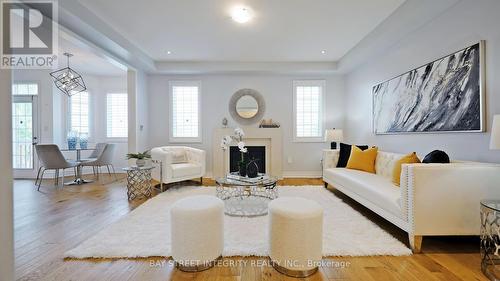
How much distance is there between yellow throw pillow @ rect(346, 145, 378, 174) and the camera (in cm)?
374

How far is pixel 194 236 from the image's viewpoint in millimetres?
1730

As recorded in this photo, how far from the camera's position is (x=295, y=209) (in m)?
1.75

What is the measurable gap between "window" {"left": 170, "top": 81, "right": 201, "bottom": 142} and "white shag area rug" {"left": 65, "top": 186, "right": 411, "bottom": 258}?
8.77 feet

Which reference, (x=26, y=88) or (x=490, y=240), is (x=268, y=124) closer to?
(x=490, y=240)

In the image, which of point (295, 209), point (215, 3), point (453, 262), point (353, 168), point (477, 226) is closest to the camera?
point (295, 209)

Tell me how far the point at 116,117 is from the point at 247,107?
11.9ft

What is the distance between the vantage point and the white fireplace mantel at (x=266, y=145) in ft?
17.4

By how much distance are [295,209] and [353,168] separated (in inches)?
101

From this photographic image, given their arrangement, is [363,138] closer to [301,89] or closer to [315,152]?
[315,152]

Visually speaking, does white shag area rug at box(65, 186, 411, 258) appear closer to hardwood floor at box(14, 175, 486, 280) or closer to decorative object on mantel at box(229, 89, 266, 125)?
hardwood floor at box(14, 175, 486, 280)

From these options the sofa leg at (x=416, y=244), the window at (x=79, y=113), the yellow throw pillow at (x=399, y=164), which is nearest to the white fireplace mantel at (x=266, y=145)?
the yellow throw pillow at (x=399, y=164)

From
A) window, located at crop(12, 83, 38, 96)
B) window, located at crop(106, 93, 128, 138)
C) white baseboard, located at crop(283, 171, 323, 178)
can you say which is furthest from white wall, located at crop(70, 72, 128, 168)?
white baseboard, located at crop(283, 171, 323, 178)

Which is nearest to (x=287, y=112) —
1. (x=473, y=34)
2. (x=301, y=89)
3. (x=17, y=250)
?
(x=301, y=89)

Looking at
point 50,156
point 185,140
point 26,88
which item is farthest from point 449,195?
point 26,88
